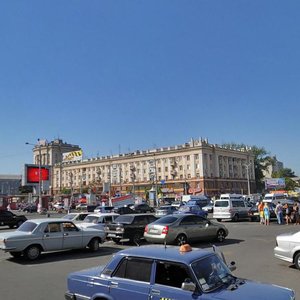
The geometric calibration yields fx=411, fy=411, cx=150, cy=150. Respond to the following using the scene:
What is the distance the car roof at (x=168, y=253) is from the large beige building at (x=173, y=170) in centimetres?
11927

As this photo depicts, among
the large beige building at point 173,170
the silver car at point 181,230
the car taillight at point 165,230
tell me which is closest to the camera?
the car taillight at point 165,230

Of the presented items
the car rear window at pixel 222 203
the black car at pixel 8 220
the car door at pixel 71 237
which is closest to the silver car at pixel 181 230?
the car door at pixel 71 237

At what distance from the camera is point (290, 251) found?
12.8m

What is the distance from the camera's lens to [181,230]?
62.2 ft

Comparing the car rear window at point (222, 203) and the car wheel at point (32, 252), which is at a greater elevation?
the car rear window at point (222, 203)

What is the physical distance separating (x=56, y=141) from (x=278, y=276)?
19179cm

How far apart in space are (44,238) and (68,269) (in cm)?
290

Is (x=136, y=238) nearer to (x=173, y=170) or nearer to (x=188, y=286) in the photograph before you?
(x=188, y=286)

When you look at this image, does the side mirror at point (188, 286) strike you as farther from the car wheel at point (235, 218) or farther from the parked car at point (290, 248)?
the car wheel at point (235, 218)

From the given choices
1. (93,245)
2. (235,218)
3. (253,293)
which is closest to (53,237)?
(93,245)

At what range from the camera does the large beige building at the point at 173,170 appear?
5458 inches

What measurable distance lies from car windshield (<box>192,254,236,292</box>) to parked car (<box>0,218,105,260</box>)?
1044cm

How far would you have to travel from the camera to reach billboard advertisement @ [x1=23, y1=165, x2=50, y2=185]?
6788 centimetres

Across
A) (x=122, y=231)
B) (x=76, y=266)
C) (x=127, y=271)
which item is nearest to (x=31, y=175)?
(x=122, y=231)
